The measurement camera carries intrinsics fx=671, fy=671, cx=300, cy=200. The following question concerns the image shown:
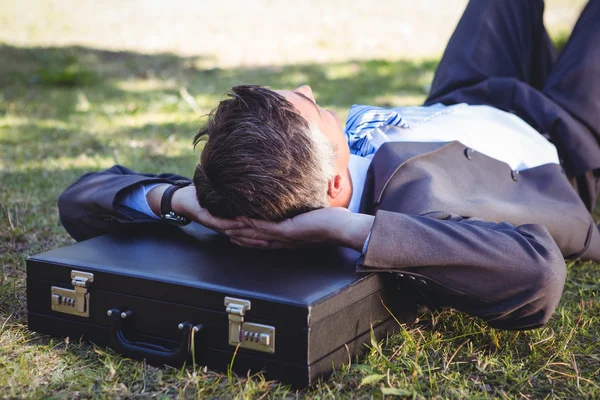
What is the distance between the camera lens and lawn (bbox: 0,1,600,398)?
79.4 inches

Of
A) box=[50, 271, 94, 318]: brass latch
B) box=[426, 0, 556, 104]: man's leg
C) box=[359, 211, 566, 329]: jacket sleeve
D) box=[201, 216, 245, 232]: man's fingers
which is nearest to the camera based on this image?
box=[359, 211, 566, 329]: jacket sleeve

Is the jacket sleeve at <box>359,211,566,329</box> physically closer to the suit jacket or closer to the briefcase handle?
the suit jacket

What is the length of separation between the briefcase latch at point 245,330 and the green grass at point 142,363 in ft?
0.35

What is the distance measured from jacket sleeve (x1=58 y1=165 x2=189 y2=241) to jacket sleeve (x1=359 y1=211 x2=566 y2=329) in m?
0.98

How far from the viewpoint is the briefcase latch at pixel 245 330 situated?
196 cm

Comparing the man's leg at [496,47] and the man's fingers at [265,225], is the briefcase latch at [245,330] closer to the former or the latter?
the man's fingers at [265,225]

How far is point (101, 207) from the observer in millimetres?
2635

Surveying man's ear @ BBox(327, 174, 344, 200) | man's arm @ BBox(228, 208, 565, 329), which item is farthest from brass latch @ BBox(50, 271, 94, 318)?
man's ear @ BBox(327, 174, 344, 200)

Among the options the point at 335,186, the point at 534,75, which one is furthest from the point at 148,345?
the point at 534,75

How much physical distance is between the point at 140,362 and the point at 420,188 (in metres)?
1.15

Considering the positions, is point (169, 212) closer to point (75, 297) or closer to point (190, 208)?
point (190, 208)

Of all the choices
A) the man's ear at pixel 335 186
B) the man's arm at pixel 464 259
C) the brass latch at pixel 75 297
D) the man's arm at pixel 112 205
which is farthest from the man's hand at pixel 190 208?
the brass latch at pixel 75 297

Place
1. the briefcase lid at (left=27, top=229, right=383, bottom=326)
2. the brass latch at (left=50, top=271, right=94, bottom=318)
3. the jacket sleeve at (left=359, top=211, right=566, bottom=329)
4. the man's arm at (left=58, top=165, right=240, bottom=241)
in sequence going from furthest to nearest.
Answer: the man's arm at (left=58, top=165, right=240, bottom=241) → the brass latch at (left=50, top=271, right=94, bottom=318) → the jacket sleeve at (left=359, top=211, right=566, bottom=329) → the briefcase lid at (left=27, top=229, right=383, bottom=326)

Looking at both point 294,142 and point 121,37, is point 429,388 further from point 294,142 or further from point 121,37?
point 121,37
